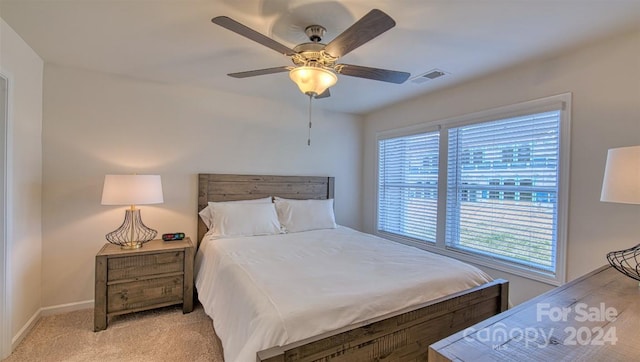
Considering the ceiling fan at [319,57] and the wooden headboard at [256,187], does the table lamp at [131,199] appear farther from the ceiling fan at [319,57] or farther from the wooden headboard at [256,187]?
the ceiling fan at [319,57]

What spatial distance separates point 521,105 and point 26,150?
166 inches

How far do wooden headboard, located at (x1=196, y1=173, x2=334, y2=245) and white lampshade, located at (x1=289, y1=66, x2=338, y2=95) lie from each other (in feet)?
6.19

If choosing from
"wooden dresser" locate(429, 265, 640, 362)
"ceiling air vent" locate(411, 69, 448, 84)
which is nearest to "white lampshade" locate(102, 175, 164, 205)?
"wooden dresser" locate(429, 265, 640, 362)

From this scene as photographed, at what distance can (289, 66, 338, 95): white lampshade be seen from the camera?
182cm

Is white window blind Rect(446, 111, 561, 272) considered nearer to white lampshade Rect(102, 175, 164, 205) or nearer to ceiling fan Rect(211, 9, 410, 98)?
ceiling fan Rect(211, 9, 410, 98)

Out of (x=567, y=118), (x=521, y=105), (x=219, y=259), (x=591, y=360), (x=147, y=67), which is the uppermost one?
(x=147, y=67)

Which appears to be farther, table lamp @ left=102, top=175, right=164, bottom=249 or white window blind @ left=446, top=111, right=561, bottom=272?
table lamp @ left=102, top=175, right=164, bottom=249

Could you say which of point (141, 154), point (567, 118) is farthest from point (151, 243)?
point (567, 118)

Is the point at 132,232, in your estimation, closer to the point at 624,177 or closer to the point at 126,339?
the point at 126,339

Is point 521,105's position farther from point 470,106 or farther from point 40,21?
point 40,21

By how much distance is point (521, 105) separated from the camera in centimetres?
250

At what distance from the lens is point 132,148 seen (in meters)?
2.96

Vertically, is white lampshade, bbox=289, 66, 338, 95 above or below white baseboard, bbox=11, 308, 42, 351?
above

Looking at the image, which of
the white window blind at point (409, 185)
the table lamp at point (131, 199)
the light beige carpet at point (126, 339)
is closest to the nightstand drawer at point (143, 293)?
the light beige carpet at point (126, 339)
